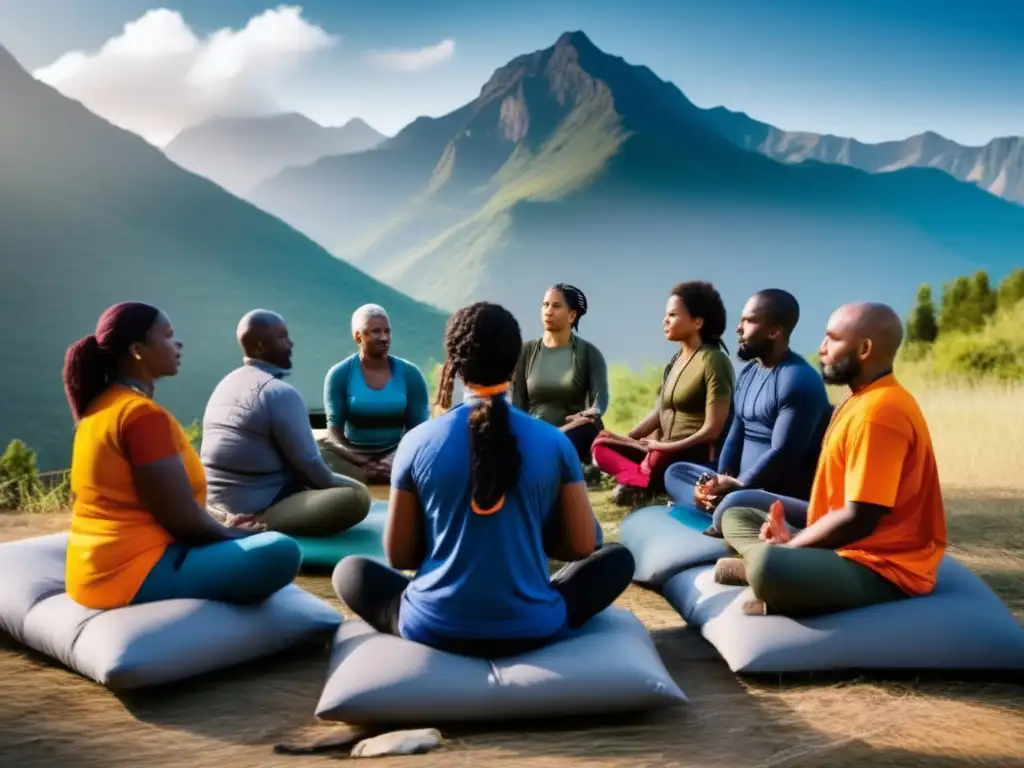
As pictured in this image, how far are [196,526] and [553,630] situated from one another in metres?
1.39

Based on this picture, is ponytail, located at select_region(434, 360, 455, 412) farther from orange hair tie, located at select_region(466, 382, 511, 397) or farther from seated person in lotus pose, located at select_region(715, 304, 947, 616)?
seated person in lotus pose, located at select_region(715, 304, 947, 616)

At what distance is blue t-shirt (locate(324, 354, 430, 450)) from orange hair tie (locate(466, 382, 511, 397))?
11.4 feet

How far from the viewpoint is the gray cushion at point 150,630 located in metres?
3.66

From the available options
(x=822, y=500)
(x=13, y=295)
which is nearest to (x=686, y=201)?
(x=13, y=295)

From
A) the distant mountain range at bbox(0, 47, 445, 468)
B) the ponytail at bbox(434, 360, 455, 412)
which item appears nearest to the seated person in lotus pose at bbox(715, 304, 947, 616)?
the ponytail at bbox(434, 360, 455, 412)

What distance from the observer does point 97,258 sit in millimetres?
48688

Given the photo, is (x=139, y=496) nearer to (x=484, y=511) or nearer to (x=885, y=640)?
(x=484, y=511)

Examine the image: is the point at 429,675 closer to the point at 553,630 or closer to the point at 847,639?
the point at 553,630

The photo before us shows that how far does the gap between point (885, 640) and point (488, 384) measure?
6.10 ft

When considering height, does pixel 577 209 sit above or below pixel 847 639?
above

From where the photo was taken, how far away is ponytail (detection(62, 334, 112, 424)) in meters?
3.71

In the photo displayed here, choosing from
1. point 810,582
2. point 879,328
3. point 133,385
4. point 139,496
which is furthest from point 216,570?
point 879,328

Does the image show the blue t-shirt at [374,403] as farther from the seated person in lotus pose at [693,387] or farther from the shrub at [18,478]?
the shrub at [18,478]

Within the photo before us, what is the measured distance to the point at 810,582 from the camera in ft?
12.5
